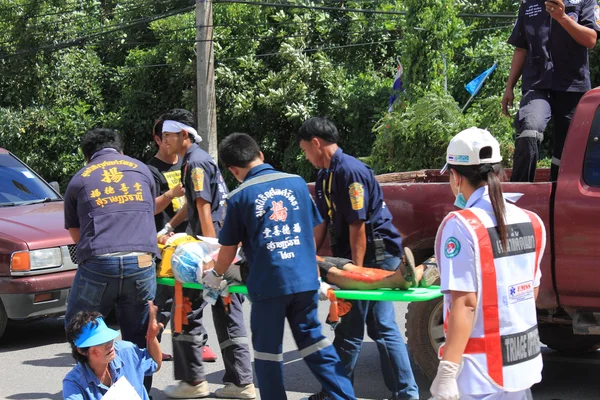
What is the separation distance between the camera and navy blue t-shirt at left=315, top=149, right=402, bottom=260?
5.43 meters

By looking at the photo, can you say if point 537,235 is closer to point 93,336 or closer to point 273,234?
point 273,234

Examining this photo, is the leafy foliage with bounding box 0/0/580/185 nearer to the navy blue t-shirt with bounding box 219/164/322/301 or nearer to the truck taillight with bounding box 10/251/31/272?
the truck taillight with bounding box 10/251/31/272

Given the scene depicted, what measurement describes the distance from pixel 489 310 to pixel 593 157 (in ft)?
8.72

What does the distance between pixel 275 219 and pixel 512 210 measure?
171 cm

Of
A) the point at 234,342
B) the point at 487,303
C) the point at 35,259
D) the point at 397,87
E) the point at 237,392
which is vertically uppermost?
the point at 397,87

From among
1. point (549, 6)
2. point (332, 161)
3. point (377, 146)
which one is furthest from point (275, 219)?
point (377, 146)

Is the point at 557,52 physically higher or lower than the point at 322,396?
higher

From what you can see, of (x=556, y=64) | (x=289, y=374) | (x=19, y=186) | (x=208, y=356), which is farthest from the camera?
(x=19, y=186)

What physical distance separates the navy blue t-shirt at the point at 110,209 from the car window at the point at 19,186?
371 cm

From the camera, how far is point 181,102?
22953 mm

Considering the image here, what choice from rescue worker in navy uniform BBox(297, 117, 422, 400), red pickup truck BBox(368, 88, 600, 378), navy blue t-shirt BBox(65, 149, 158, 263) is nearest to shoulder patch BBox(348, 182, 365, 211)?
rescue worker in navy uniform BBox(297, 117, 422, 400)

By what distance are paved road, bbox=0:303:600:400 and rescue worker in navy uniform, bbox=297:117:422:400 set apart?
0.63 m

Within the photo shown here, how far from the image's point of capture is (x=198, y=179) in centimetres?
597

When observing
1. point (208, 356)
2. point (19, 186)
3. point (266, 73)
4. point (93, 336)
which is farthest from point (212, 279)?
point (266, 73)
